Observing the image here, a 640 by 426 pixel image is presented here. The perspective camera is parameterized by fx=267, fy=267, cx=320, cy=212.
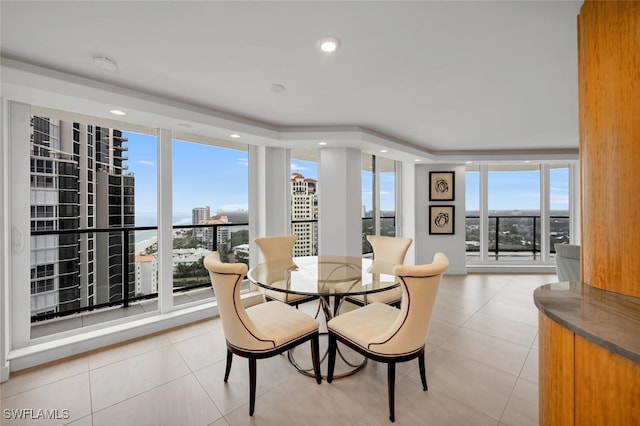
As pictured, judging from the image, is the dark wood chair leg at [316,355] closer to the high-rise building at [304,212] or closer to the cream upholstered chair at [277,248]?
the cream upholstered chair at [277,248]

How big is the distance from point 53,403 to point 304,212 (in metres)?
3.23

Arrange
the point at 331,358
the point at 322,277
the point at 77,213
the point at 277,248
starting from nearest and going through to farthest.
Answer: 1. the point at 331,358
2. the point at 322,277
3. the point at 77,213
4. the point at 277,248

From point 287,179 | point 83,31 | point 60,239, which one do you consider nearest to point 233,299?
point 83,31

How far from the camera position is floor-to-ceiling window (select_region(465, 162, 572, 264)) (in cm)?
562

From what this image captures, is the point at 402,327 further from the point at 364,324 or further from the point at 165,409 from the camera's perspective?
the point at 165,409

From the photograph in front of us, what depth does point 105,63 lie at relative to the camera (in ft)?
6.29

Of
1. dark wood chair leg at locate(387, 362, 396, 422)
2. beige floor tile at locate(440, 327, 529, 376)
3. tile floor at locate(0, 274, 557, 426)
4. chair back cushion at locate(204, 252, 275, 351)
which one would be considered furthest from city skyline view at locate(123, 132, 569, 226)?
dark wood chair leg at locate(387, 362, 396, 422)

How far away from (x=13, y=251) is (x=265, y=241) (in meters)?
2.15

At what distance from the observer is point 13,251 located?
225cm

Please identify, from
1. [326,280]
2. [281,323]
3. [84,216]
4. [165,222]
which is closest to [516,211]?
[326,280]

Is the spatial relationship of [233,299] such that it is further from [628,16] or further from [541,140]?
[541,140]

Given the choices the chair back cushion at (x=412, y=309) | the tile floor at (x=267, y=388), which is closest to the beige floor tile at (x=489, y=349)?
the tile floor at (x=267, y=388)

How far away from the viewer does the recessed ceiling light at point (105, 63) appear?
1866mm

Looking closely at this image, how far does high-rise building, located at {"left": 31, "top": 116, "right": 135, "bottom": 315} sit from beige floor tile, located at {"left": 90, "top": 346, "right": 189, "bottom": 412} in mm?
1042
